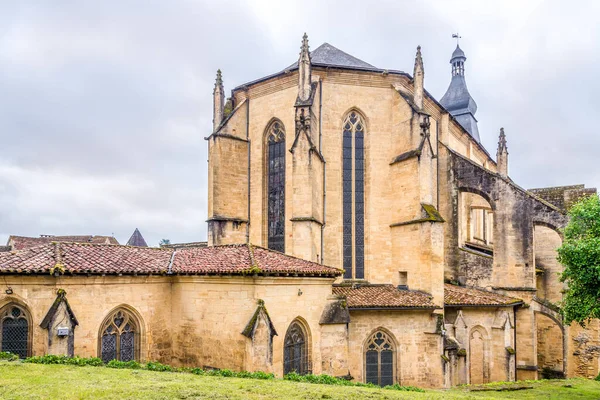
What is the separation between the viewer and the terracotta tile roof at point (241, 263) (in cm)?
1411

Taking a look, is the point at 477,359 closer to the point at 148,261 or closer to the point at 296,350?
the point at 296,350

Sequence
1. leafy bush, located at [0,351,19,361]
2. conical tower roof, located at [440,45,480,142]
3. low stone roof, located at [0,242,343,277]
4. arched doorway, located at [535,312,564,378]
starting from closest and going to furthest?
leafy bush, located at [0,351,19,361]
low stone roof, located at [0,242,343,277]
arched doorway, located at [535,312,564,378]
conical tower roof, located at [440,45,480,142]

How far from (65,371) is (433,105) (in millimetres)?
22058

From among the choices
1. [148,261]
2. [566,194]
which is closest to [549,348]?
[566,194]

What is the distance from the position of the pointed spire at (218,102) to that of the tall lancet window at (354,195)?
6891 mm

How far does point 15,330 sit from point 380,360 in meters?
13.4

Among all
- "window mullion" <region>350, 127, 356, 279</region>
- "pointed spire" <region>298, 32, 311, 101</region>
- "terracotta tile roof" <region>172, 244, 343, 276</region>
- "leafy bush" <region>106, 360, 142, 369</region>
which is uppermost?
"pointed spire" <region>298, 32, 311, 101</region>

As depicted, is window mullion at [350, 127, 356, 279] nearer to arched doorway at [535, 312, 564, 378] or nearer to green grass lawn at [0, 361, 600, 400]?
green grass lawn at [0, 361, 600, 400]

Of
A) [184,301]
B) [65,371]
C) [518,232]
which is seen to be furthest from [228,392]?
[518,232]

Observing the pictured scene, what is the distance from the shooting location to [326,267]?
1571cm

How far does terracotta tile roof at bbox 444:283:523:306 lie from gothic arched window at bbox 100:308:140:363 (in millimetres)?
13517

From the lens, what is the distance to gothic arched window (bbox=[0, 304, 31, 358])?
42.7 ft

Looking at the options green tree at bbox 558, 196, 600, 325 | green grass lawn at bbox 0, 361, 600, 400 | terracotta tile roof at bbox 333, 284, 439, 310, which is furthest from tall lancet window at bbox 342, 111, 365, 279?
green grass lawn at bbox 0, 361, 600, 400

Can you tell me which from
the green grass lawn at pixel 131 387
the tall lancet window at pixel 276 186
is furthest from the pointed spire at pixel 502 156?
the green grass lawn at pixel 131 387
